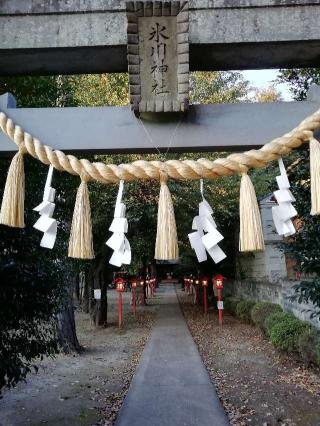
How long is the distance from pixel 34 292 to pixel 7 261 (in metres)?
0.63

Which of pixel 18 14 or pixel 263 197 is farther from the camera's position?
pixel 263 197

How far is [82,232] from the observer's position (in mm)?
1984

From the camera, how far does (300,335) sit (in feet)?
23.5

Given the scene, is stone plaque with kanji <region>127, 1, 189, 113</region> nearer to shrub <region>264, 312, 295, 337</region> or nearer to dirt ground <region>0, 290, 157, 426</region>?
dirt ground <region>0, 290, 157, 426</region>

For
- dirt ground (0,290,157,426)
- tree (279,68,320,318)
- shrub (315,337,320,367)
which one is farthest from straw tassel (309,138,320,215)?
shrub (315,337,320,367)

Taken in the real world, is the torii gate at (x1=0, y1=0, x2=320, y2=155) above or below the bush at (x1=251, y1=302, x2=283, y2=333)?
above

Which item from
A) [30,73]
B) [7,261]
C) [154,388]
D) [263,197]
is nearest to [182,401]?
[154,388]

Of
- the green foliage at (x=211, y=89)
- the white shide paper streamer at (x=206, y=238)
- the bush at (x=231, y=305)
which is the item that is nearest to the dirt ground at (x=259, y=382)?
the bush at (x=231, y=305)

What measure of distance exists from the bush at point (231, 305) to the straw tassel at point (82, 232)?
12946mm

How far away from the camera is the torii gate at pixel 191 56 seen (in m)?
2.17

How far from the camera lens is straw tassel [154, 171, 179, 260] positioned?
1892mm

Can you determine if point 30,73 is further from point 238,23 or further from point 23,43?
point 238,23

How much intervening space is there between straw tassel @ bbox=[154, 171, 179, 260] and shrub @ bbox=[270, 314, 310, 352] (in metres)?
6.22

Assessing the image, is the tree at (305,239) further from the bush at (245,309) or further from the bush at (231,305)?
the bush at (231,305)
